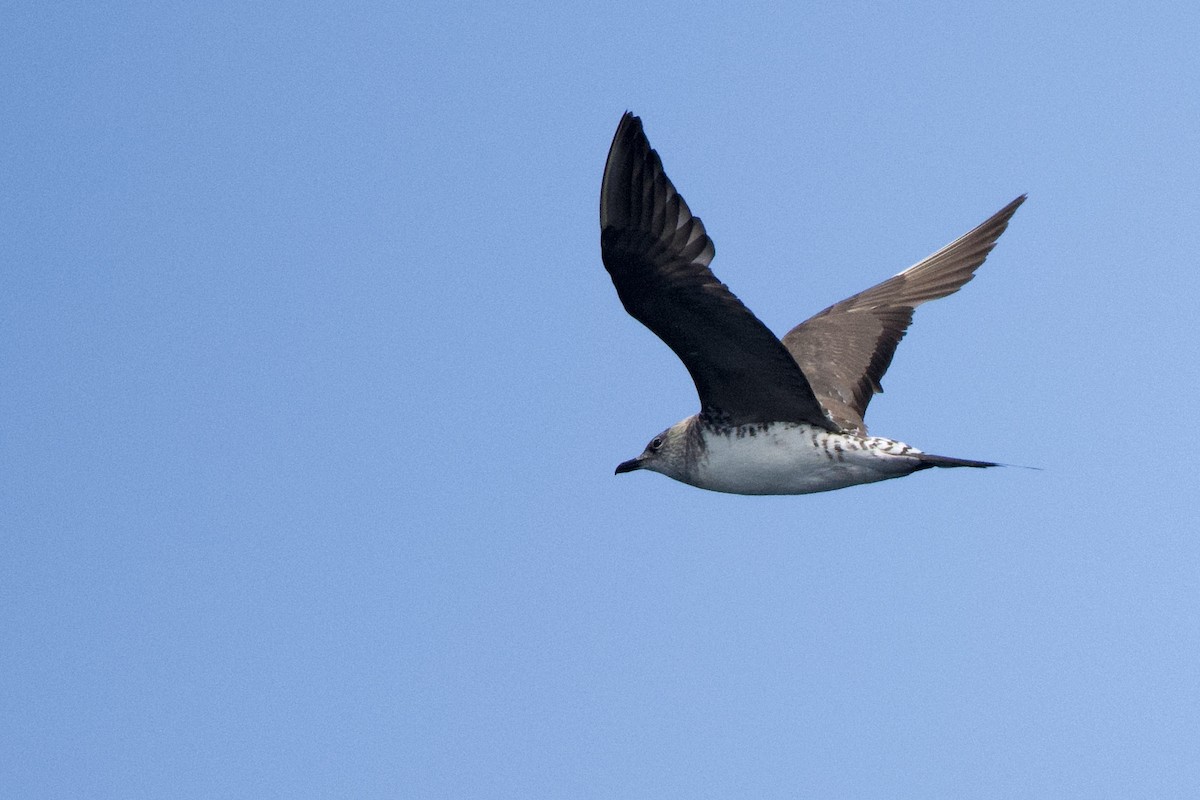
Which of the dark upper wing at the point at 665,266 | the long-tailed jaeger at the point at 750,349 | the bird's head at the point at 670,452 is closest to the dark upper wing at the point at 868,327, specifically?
the long-tailed jaeger at the point at 750,349

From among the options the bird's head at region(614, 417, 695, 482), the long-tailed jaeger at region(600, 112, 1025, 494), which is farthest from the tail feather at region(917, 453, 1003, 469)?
the bird's head at region(614, 417, 695, 482)

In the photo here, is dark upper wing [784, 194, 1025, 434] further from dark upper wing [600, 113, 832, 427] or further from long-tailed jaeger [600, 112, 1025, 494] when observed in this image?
dark upper wing [600, 113, 832, 427]

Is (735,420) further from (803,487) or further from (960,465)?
(960,465)

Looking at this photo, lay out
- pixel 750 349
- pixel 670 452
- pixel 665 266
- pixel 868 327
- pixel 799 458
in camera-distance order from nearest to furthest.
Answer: pixel 665 266 → pixel 750 349 → pixel 799 458 → pixel 670 452 → pixel 868 327

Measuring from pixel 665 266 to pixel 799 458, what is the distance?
232cm

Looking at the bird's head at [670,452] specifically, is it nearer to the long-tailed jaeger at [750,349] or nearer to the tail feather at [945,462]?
the long-tailed jaeger at [750,349]

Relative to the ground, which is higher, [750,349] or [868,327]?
[868,327]

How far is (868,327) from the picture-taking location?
13172 mm

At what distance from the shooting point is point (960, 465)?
9.99 metres

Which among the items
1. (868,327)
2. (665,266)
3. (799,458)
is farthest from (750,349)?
(868,327)

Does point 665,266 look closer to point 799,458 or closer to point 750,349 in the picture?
point 750,349

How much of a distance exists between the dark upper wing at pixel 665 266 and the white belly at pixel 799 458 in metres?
0.83

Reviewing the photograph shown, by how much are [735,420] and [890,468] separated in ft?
3.89

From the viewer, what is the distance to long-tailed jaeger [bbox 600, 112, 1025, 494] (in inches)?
356
